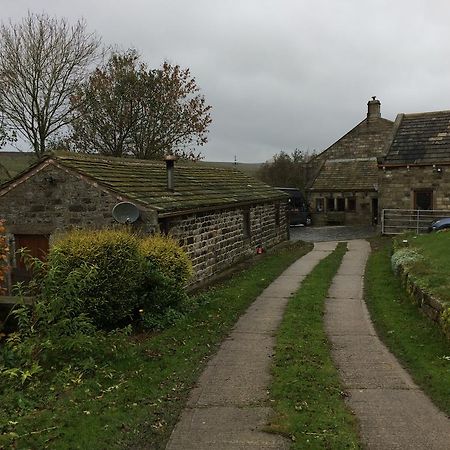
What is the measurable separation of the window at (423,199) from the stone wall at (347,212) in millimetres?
11858

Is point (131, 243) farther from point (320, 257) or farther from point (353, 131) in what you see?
point (353, 131)

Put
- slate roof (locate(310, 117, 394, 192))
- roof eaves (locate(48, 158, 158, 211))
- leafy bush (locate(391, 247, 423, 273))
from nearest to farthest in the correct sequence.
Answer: roof eaves (locate(48, 158, 158, 211))
leafy bush (locate(391, 247, 423, 273))
slate roof (locate(310, 117, 394, 192))

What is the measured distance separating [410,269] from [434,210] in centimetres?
1423

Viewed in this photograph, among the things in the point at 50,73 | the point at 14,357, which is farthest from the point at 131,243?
the point at 50,73

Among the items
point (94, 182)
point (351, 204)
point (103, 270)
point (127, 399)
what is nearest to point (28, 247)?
point (94, 182)

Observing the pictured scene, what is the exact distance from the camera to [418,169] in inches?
995

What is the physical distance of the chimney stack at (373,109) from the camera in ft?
139

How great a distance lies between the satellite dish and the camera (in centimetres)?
1202

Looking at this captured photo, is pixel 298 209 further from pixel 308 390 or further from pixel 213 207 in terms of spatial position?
pixel 308 390

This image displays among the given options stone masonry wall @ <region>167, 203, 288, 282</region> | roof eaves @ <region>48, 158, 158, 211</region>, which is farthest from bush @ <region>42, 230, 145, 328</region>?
stone masonry wall @ <region>167, 203, 288, 282</region>

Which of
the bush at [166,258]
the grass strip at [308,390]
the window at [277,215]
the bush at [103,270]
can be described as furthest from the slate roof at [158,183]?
the grass strip at [308,390]

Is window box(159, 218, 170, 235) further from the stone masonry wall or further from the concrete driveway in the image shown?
the concrete driveway

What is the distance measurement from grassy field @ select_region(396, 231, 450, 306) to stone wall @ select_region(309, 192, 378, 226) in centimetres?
2055

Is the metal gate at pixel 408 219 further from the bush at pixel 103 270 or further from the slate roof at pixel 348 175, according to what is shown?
the bush at pixel 103 270
